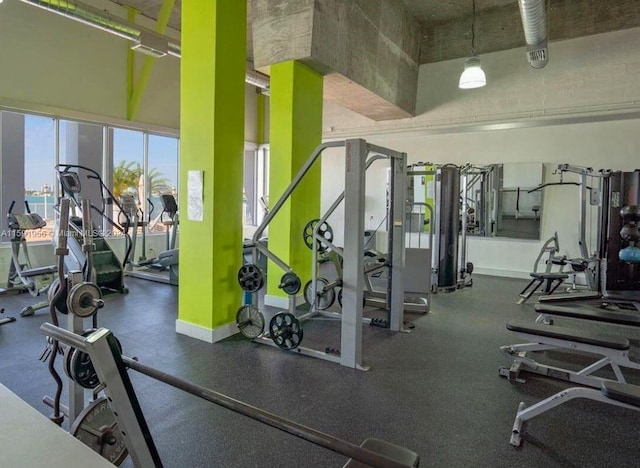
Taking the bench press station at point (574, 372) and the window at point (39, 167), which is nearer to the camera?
the bench press station at point (574, 372)

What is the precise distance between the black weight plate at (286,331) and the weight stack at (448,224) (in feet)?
11.3

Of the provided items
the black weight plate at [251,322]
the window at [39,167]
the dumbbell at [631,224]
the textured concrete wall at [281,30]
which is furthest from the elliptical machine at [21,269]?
the dumbbell at [631,224]

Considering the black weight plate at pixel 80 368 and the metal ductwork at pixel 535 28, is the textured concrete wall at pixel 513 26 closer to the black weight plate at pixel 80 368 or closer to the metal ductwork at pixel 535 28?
the metal ductwork at pixel 535 28

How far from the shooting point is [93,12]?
5.13 metres

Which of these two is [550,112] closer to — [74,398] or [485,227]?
[485,227]

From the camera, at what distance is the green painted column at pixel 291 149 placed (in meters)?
5.23

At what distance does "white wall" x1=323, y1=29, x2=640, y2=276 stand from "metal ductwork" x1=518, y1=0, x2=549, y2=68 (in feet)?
3.77

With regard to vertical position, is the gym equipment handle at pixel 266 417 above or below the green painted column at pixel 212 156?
below

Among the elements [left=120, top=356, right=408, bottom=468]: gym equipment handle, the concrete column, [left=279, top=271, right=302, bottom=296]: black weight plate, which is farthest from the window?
[left=120, top=356, right=408, bottom=468]: gym equipment handle

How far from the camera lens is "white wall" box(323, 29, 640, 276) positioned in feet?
22.0

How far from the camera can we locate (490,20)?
7.63 meters

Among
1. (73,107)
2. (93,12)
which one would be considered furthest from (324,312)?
(73,107)

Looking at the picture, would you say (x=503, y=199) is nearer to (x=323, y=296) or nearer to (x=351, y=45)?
(x=351, y=45)

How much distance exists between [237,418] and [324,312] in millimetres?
2237
